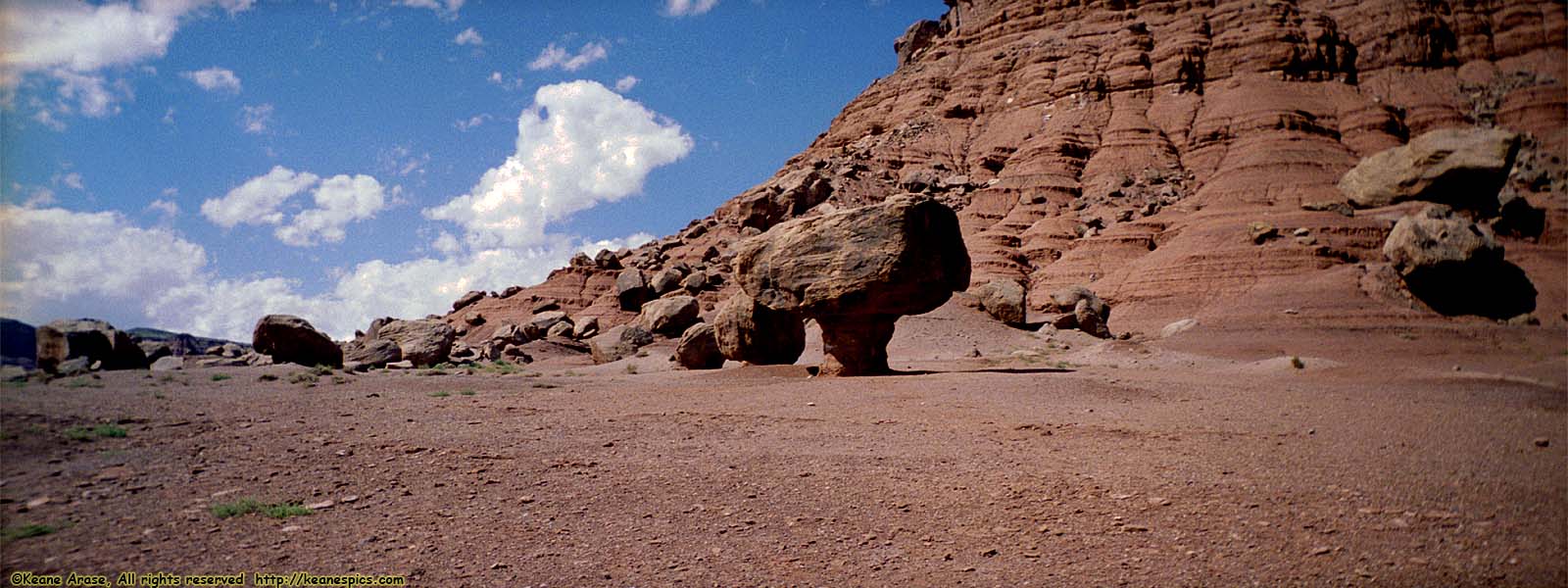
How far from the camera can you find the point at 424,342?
2750cm

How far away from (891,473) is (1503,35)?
83.1 metres

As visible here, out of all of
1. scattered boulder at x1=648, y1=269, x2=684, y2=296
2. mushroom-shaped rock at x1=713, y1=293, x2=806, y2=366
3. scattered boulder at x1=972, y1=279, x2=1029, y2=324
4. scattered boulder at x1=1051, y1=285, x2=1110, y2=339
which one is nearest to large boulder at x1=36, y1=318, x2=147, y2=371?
mushroom-shaped rock at x1=713, y1=293, x2=806, y2=366

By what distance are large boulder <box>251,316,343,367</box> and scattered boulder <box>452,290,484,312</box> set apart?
35936 mm

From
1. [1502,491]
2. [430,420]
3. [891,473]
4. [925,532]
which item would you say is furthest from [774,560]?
[430,420]

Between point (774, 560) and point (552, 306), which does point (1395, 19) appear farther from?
point (774, 560)

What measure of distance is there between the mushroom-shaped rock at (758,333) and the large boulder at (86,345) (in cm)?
1516

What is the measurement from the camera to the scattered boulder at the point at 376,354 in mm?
25219

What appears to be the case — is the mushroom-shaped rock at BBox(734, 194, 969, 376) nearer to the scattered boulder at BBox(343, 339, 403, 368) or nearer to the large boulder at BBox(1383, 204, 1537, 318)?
the scattered boulder at BBox(343, 339, 403, 368)

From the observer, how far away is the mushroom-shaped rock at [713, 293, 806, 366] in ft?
72.4

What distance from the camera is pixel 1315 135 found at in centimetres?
5794

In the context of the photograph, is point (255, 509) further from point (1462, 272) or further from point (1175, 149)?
point (1175, 149)

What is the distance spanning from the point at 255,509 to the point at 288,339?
2045cm

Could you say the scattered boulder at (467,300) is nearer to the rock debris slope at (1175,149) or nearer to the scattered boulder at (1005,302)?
the rock debris slope at (1175,149)

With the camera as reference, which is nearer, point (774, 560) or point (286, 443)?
point (774, 560)
